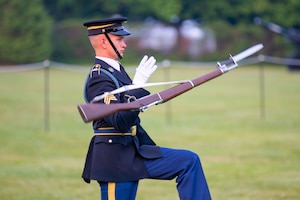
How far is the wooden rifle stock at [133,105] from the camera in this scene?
17.7 feet

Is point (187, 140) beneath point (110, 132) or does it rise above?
beneath

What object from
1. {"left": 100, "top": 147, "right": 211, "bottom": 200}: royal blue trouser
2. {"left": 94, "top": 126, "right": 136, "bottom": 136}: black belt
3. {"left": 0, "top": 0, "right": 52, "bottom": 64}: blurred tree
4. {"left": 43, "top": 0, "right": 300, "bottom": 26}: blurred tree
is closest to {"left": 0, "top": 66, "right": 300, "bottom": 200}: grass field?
{"left": 100, "top": 147, "right": 211, "bottom": 200}: royal blue trouser

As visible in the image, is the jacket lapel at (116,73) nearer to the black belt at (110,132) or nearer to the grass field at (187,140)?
the black belt at (110,132)

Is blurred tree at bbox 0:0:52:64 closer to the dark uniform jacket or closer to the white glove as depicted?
the dark uniform jacket

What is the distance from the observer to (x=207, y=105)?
918 inches

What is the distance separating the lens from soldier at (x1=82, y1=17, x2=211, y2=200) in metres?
5.96

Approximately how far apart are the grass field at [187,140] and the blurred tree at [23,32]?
17792 mm

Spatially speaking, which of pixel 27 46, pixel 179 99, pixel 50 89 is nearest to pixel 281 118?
pixel 179 99

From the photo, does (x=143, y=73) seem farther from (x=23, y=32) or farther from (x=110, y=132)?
(x=23, y=32)

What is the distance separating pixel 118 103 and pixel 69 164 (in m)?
7.12

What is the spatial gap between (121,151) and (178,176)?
0.46 m

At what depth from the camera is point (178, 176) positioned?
19.8ft

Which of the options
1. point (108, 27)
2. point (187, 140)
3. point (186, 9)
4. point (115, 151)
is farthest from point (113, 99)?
point (186, 9)

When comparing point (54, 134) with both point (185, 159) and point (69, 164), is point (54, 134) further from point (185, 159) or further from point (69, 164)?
point (185, 159)
